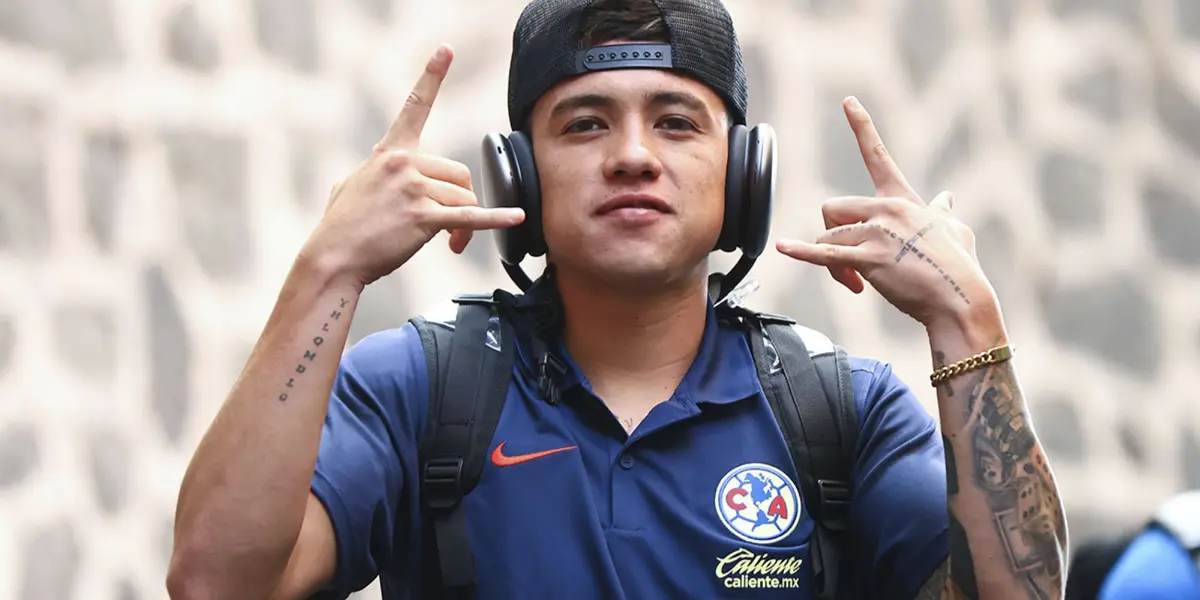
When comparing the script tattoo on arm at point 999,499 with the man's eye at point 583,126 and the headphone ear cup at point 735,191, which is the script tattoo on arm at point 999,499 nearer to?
the headphone ear cup at point 735,191

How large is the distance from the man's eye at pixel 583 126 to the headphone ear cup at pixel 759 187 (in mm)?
235

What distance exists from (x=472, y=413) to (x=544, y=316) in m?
0.26

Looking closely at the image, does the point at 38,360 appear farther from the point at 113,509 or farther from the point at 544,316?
the point at 544,316

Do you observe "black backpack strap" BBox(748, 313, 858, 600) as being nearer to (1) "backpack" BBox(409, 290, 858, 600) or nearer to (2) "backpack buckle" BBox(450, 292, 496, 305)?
(1) "backpack" BBox(409, 290, 858, 600)

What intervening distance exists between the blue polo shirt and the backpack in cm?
2

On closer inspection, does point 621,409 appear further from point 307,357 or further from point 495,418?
point 307,357

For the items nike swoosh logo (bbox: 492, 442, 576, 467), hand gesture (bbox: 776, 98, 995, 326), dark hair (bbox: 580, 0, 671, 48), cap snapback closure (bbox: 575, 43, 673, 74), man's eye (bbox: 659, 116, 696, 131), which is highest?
dark hair (bbox: 580, 0, 671, 48)

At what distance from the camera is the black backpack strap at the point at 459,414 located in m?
1.84

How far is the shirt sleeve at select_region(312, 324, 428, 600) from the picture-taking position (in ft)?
5.83

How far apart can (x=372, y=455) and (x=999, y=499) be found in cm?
82

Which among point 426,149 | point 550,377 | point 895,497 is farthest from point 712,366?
point 426,149

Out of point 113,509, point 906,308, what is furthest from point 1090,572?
point 113,509

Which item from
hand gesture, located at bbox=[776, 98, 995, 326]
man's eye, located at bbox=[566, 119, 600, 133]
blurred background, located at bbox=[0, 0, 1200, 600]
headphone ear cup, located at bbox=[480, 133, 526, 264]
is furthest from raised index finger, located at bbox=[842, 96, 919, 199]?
blurred background, located at bbox=[0, 0, 1200, 600]

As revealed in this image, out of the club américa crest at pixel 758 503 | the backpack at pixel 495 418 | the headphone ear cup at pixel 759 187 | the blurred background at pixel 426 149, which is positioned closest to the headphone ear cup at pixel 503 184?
the backpack at pixel 495 418
